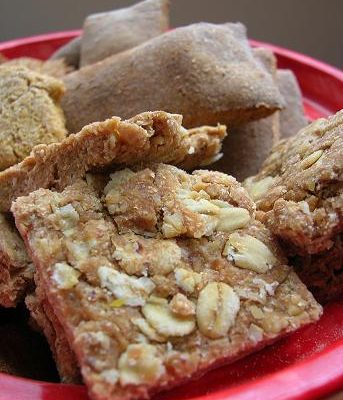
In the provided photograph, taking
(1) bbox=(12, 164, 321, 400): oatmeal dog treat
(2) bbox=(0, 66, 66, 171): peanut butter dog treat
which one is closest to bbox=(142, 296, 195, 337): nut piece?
(1) bbox=(12, 164, 321, 400): oatmeal dog treat

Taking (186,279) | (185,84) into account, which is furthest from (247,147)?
(186,279)

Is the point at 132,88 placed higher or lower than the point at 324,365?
higher

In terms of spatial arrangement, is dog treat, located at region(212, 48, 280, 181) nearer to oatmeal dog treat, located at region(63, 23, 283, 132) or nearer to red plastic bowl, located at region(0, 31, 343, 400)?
oatmeal dog treat, located at region(63, 23, 283, 132)

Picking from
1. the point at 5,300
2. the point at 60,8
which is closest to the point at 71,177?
the point at 5,300

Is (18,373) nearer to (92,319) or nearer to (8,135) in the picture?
(92,319)

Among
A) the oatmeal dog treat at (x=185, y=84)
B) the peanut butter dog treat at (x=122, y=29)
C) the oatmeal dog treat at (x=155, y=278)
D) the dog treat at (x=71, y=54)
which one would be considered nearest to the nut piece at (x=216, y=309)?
the oatmeal dog treat at (x=155, y=278)

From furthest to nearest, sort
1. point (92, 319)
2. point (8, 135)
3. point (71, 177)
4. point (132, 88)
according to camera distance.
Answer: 1. point (132, 88)
2. point (8, 135)
3. point (71, 177)
4. point (92, 319)

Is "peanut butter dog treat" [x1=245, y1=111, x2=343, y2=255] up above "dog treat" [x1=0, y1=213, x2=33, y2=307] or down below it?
above
